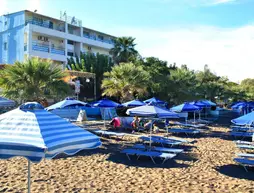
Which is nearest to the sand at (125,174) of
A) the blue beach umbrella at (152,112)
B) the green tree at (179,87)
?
the blue beach umbrella at (152,112)

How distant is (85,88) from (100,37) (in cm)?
2154

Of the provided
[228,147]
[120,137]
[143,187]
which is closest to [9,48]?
[120,137]

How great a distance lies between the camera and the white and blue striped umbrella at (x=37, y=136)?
4.02m

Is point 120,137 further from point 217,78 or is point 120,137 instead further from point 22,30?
point 217,78

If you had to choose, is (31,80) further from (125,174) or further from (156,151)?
(125,174)

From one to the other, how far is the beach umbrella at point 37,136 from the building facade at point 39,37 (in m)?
36.9

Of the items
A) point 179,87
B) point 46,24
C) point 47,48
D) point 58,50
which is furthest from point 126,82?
point 46,24

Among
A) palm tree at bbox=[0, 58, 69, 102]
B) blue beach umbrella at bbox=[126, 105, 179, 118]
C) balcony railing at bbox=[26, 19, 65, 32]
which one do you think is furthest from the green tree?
balcony railing at bbox=[26, 19, 65, 32]

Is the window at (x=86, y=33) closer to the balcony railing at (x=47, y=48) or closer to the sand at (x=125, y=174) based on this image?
the balcony railing at (x=47, y=48)

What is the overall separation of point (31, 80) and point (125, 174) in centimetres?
1041

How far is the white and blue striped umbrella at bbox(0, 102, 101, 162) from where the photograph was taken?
402 cm

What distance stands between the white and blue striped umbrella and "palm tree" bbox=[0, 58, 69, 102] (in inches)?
504

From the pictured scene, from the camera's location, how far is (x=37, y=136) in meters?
4.13

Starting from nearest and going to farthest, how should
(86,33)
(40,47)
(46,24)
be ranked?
1. (40,47)
2. (46,24)
3. (86,33)
